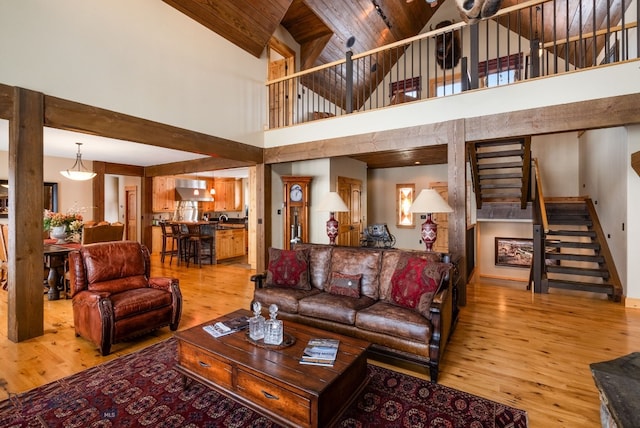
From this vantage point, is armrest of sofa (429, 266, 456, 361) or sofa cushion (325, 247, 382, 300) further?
sofa cushion (325, 247, 382, 300)

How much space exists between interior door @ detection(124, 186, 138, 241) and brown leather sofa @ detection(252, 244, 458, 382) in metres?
7.18

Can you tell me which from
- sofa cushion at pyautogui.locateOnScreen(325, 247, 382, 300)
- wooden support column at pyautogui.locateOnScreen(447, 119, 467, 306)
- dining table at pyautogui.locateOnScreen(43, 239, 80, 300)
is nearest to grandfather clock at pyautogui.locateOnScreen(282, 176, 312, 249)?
sofa cushion at pyautogui.locateOnScreen(325, 247, 382, 300)

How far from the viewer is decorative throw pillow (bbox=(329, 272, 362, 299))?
126 inches

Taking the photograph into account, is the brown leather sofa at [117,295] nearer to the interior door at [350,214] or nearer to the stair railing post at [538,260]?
the interior door at [350,214]

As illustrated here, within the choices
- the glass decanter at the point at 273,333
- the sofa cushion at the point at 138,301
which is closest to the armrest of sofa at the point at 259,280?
the sofa cushion at the point at 138,301

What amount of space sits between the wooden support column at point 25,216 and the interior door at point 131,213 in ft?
20.3

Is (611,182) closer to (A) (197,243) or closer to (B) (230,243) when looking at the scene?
(B) (230,243)

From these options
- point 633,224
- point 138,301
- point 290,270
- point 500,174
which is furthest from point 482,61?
point 138,301

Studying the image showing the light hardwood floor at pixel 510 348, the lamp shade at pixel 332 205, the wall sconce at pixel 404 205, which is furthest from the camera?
the wall sconce at pixel 404 205

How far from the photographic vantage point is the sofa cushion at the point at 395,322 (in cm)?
245

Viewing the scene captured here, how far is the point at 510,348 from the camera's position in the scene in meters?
2.97

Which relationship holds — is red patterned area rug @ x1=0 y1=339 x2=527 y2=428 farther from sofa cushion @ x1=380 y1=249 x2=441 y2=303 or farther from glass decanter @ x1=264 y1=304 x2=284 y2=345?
sofa cushion @ x1=380 y1=249 x2=441 y2=303

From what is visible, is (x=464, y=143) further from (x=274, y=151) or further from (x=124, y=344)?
(x=124, y=344)

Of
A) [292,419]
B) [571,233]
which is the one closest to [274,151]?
[292,419]
